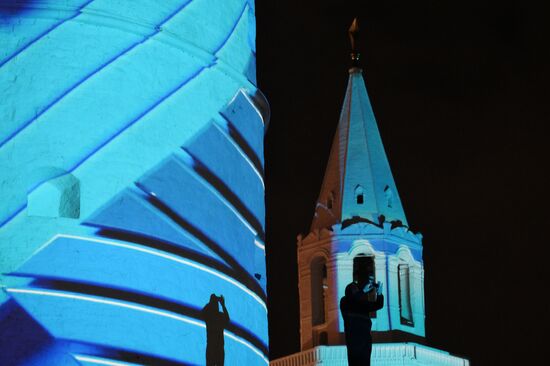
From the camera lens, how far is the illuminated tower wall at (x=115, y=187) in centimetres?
1134

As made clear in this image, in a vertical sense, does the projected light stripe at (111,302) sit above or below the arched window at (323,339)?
below

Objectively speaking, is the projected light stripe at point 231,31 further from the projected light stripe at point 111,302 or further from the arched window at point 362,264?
the arched window at point 362,264

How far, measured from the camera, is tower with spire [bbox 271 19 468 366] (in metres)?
28.1

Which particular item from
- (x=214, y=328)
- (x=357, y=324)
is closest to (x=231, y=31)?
(x=214, y=328)

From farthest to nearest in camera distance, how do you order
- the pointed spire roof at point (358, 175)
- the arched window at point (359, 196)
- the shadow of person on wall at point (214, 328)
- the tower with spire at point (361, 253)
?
the arched window at point (359, 196) → the pointed spire roof at point (358, 175) → the tower with spire at point (361, 253) → the shadow of person on wall at point (214, 328)

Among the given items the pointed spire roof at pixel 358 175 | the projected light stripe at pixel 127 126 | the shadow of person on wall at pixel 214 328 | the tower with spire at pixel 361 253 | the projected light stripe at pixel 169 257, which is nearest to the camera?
the projected light stripe at pixel 127 126

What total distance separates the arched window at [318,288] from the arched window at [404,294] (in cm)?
148

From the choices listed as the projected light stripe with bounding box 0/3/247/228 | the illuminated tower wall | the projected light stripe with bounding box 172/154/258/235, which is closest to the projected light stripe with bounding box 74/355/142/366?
the illuminated tower wall

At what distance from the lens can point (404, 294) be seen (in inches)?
1134

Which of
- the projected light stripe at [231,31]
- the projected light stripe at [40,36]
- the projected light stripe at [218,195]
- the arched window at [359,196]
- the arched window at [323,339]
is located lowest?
the projected light stripe at [218,195]

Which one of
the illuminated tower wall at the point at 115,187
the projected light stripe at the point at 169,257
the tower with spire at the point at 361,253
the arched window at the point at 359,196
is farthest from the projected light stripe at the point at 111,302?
the arched window at the point at 359,196

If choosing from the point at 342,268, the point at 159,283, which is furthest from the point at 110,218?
the point at 342,268

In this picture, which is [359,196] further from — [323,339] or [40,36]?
[40,36]

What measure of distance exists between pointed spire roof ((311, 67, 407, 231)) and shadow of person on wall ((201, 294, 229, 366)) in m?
15.9
